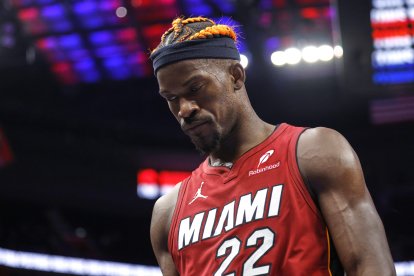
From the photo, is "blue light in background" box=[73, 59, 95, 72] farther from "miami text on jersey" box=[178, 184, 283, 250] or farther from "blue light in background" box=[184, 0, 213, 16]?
"miami text on jersey" box=[178, 184, 283, 250]

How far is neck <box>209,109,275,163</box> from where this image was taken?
114 inches

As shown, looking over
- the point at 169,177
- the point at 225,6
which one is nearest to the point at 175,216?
the point at 225,6

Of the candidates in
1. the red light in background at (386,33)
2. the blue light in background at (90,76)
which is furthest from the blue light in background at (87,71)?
the red light in background at (386,33)

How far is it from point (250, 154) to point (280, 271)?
53cm

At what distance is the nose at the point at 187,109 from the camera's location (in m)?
2.72

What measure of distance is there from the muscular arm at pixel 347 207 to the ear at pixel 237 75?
1.45 ft

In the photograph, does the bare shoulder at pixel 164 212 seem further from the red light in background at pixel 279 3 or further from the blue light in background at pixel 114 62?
the blue light in background at pixel 114 62

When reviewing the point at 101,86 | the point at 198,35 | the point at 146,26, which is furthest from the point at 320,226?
the point at 101,86

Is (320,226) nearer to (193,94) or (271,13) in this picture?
(193,94)

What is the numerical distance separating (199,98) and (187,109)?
0.07m

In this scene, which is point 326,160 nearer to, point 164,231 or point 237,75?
point 237,75

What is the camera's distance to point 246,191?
2717 mm

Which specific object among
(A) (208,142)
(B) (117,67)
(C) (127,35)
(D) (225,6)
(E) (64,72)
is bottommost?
(B) (117,67)

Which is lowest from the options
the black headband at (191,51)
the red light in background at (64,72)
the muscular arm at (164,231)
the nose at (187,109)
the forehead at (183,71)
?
the red light in background at (64,72)
